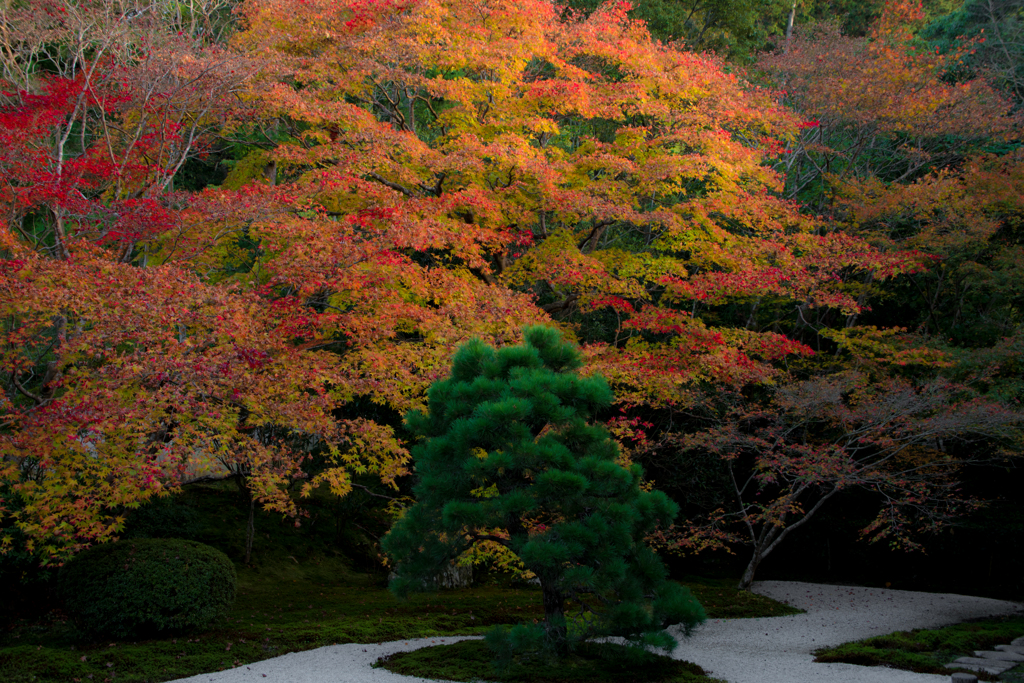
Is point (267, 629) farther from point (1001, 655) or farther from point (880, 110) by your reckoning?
point (880, 110)

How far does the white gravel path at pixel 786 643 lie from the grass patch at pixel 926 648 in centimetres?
28

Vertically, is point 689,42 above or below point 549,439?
above

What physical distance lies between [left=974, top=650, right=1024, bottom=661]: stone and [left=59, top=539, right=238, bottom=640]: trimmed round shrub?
7.60 meters

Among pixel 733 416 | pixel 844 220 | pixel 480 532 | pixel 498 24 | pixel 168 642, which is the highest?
pixel 498 24

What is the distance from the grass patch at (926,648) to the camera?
7051mm

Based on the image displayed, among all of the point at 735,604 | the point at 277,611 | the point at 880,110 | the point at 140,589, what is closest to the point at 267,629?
the point at 277,611

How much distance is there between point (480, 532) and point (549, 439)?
3.83 feet

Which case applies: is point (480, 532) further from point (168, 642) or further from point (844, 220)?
point (844, 220)

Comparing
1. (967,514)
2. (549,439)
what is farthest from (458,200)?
(967,514)

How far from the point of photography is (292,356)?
8.02m

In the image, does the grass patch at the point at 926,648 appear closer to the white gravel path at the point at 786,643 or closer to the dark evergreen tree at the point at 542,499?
the white gravel path at the point at 786,643

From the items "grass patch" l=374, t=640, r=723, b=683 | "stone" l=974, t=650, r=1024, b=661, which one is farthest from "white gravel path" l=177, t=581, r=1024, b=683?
"stone" l=974, t=650, r=1024, b=661

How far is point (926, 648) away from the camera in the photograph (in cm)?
797

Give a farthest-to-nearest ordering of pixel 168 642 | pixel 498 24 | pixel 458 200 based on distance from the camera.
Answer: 1. pixel 498 24
2. pixel 458 200
3. pixel 168 642
